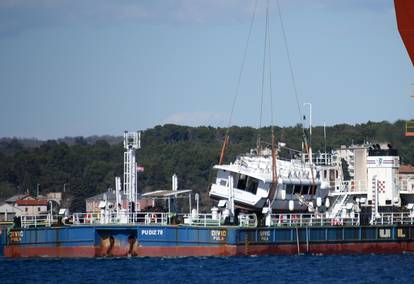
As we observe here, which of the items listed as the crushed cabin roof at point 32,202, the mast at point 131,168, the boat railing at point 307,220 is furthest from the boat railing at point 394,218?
the crushed cabin roof at point 32,202

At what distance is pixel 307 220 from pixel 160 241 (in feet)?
34.8

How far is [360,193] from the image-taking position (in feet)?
287

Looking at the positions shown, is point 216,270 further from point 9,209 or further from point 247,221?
point 9,209

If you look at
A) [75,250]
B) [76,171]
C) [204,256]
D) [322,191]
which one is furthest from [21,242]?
[76,171]

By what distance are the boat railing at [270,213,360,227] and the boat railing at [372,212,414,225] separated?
1.23 m

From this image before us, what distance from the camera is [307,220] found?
83.1 metres

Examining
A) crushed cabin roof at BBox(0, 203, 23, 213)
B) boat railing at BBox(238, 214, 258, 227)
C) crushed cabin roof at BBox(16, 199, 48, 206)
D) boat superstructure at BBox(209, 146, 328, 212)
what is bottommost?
boat railing at BBox(238, 214, 258, 227)

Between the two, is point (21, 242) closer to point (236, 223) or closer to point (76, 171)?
point (236, 223)

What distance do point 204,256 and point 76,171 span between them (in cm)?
9389

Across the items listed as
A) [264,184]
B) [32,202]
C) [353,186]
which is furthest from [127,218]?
[32,202]

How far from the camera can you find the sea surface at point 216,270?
221 feet


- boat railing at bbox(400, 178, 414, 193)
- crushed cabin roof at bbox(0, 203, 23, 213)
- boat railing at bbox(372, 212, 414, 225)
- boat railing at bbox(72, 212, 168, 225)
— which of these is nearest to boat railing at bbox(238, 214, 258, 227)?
boat railing at bbox(72, 212, 168, 225)

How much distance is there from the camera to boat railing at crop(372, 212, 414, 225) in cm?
8413

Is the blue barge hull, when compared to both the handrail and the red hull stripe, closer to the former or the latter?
the red hull stripe
